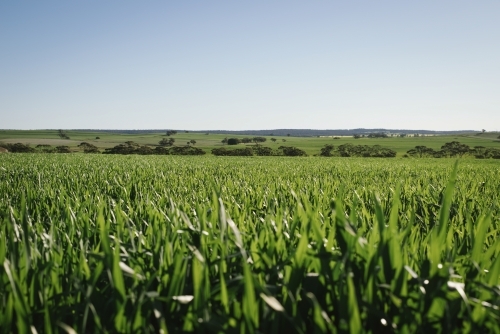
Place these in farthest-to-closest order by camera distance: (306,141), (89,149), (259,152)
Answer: (306,141) → (89,149) → (259,152)

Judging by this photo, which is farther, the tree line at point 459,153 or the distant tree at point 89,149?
the distant tree at point 89,149

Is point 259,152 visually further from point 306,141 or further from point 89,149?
point 306,141

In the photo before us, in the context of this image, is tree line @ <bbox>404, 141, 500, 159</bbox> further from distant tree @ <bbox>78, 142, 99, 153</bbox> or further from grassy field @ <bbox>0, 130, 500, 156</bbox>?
distant tree @ <bbox>78, 142, 99, 153</bbox>

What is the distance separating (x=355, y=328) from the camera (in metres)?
0.84

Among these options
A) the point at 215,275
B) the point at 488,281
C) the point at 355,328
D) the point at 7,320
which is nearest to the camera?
the point at 355,328

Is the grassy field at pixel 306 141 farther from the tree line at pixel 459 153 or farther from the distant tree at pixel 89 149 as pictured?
the distant tree at pixel 89 149

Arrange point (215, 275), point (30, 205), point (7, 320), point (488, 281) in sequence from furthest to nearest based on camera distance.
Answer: point (30, 205)
point (215, 275)
point (488, 281)
point (7, 320)

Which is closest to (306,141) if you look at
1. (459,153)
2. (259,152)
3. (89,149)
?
(459,153)

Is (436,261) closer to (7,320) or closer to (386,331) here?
(386,331)

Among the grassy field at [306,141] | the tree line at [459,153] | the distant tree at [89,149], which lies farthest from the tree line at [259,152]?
the distant tree at [89,149]

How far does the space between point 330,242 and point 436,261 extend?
1.19ft

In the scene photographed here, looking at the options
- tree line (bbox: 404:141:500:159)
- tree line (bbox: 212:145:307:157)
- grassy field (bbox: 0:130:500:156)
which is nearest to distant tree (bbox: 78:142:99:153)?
grassy field (bbox: 0:130:500:156)

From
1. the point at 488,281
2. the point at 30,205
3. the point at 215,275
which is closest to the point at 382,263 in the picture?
the point at 488,281

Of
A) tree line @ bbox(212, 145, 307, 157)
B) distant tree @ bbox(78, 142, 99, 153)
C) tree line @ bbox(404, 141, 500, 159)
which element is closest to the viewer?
tree line @ bbox(404, 141, 500, 159)
